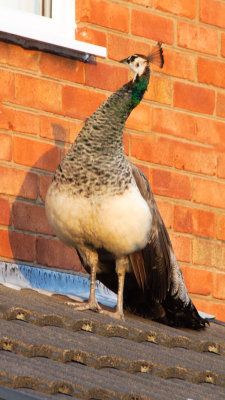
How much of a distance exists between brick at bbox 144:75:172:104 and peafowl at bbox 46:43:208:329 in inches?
30.8

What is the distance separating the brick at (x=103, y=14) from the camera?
18.2ft

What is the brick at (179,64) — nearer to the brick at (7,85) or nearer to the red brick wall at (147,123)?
the red brick wall at (147,123)

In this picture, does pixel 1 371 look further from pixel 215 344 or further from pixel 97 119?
pixel 97 119

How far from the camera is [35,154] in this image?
535 centimetres

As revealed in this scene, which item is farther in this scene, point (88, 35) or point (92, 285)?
point (88, 35)

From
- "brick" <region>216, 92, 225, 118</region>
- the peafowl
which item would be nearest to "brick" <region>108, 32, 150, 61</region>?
"brick" <region>216, 92, 225, 118</region>

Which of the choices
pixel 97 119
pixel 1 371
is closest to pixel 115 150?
pixel 97 119

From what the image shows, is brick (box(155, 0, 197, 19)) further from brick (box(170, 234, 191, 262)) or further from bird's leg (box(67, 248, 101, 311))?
bird's leg (box(67, 248, 101, 311))

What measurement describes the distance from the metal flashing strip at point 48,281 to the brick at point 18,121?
2.19 feet

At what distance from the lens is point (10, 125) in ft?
17.3

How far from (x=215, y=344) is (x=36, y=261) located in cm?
112

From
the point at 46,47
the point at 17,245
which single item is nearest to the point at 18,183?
the point at 17,245

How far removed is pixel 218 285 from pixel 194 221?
0.37 metres

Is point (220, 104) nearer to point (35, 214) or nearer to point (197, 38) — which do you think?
point (197, 38)
